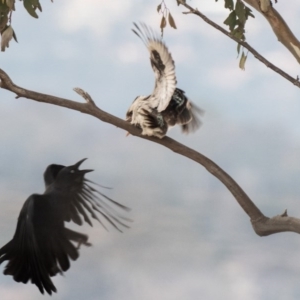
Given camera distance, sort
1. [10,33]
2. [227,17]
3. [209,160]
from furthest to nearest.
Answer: [227,17] < [209,160] < [10,33]

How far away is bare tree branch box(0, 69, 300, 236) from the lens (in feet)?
7.40

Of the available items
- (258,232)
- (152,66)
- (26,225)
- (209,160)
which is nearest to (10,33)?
(152,66)

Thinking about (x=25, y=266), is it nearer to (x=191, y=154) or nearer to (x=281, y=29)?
(x=191, y=154)

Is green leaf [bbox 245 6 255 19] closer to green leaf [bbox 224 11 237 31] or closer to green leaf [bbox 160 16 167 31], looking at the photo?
green leaf [bbox 224 11 237 31]

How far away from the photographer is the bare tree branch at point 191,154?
7.40 ft

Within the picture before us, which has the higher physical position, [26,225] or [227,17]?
[227,17]

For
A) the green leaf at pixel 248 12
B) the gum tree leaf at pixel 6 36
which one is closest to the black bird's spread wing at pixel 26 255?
the gum tree leaf at pixel 6 36

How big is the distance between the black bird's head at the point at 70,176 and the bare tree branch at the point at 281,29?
1.00m

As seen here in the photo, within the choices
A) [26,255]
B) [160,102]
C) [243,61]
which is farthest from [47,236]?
[243,61]

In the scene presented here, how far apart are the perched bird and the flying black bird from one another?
30 centimetres

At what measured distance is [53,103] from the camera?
2.24 m

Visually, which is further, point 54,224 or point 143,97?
point 143,97

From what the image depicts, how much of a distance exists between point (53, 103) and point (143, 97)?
0.32 meters

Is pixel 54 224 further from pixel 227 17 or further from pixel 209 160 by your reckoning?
pixel 227 17
